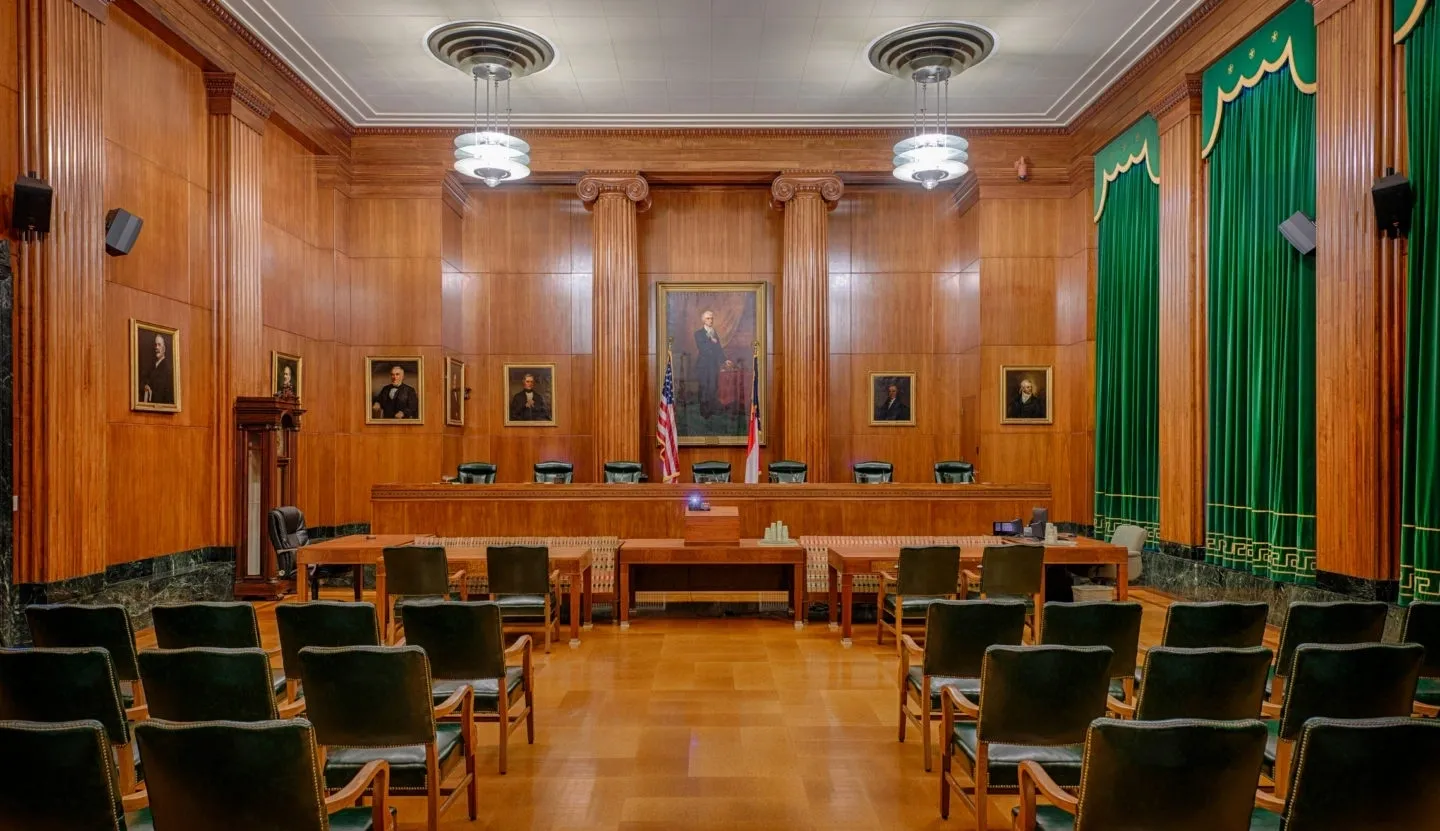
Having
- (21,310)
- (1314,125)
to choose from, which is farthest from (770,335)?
(21,310)

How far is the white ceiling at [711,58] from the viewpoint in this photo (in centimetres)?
890

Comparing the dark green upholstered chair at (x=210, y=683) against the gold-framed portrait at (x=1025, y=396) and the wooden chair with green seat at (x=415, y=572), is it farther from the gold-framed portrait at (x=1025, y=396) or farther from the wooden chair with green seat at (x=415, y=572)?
the gold-framed portrait at (x=1025, y=396)

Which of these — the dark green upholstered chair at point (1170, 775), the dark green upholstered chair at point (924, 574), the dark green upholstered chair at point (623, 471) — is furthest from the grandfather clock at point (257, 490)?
the dark green upholstered chair at point (1170, 775)

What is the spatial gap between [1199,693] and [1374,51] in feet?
18.3

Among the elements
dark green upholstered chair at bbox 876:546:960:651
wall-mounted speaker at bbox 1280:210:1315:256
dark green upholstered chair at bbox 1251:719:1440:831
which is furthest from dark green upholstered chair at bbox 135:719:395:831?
wall-mounted speaker at bbox 1280:210:1315:256

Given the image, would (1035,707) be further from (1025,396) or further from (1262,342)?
(1025,396)

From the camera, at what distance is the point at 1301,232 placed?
281 inches

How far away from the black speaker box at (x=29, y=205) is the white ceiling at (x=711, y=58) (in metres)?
3.31

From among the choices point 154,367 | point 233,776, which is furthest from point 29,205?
point 233,776

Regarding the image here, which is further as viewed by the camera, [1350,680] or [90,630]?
[90,630]

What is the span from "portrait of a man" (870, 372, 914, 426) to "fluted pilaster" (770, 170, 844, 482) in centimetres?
105

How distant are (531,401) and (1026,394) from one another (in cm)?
662

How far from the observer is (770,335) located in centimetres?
1294

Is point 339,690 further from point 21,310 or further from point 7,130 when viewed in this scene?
point 7,130
